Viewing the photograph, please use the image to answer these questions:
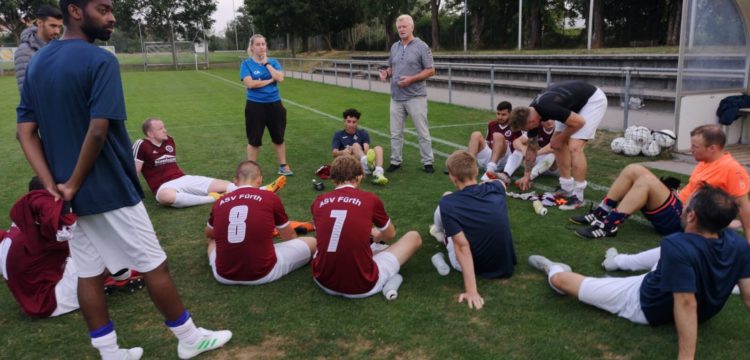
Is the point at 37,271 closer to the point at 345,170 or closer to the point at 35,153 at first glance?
the point at 35,153

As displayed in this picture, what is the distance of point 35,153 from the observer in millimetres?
2533

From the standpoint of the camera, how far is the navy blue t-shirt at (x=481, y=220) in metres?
3.68

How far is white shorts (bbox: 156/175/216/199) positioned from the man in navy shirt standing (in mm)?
3347

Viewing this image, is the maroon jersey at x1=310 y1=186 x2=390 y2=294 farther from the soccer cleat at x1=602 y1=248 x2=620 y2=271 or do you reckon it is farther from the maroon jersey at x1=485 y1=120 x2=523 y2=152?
the maroon jersey at x1=485 y1=120 x2=523 y2=152

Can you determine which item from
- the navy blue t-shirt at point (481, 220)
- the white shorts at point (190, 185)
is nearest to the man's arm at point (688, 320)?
the navy blue t-shirt at point (481, 220)

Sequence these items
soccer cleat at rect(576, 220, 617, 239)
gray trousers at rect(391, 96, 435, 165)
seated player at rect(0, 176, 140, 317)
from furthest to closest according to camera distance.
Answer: gray trousers at rect(391, 96, 435, 165)
soccer cleat at rect(576, 220, 617, 239)
seated player at rect(0, 176, 140, 317)

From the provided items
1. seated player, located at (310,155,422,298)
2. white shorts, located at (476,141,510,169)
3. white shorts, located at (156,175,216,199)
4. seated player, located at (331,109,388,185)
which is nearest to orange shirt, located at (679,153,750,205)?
seated player, located at (310,155,422,298)

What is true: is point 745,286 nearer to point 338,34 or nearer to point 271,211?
point 271,211

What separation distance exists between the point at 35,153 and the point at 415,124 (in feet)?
17.2

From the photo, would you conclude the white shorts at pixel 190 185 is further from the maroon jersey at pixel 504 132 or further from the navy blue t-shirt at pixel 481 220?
the maroon jersey at pixel 504 132

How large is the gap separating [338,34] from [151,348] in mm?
49547

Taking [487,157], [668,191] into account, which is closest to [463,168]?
[668,191]

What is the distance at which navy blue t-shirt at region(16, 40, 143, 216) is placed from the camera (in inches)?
94.1

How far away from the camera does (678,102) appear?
772 centimetres
